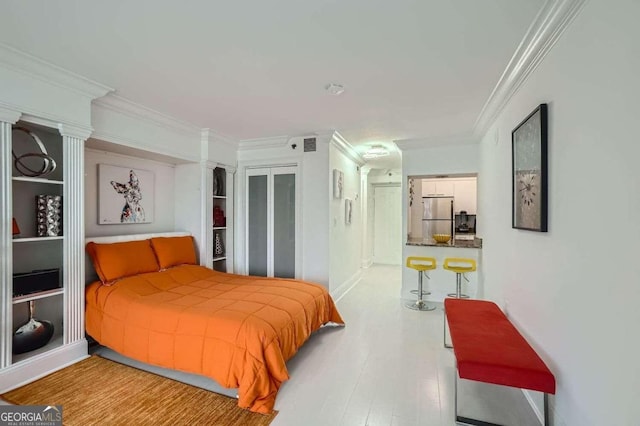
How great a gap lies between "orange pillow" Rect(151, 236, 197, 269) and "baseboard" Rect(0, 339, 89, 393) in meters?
1.07

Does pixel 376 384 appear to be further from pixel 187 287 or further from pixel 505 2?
pixel 505 2

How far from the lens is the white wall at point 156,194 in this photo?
10.5ft

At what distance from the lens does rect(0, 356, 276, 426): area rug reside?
6.13ft

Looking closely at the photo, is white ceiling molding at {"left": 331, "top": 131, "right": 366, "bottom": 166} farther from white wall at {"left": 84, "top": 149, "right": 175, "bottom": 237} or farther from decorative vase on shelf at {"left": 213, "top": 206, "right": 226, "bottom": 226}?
white wall at {"left": 84, "top": 149, "right": 175, "bottom": 237}

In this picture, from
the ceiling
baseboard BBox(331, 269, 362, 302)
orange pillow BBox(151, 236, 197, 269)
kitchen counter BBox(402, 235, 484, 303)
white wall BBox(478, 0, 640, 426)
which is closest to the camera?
white wall BBox(478, 0, 640, 426)

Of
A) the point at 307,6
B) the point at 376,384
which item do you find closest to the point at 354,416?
the point at 376,384

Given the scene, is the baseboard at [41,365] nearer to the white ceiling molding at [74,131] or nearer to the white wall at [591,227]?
the white ceiling molding at [74,131]

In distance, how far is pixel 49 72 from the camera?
7.50 feet

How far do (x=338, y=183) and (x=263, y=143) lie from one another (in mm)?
1324

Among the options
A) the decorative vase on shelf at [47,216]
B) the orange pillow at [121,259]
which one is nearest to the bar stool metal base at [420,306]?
the orange pillow at [121,259]

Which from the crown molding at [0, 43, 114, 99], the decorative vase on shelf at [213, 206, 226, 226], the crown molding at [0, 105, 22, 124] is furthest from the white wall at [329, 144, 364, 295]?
the crown molding at [0, 105, 22, 124]

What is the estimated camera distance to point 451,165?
4465 mm

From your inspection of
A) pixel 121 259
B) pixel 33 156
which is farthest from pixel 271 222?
pixel 33 156

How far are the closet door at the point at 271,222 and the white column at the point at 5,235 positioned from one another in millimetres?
2779
